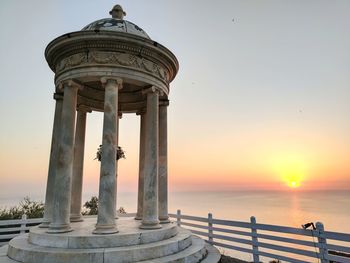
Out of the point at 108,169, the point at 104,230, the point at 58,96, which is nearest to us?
the point at 104,230

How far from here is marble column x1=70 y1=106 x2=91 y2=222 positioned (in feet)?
37.5

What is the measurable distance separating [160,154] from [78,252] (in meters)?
5.13

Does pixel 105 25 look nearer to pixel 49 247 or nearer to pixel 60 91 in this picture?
pixel 60 91

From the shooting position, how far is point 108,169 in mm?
8172

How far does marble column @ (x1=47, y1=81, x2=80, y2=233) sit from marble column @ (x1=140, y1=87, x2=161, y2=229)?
8.60ft

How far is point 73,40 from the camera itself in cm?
877

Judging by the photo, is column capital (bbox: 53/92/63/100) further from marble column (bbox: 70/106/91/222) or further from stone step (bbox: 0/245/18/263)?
stone step (bbox: 0/245/18/263)

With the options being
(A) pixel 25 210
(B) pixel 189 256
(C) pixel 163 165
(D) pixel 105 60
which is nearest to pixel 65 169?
(C) pixel 163 165

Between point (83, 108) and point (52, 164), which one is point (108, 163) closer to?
point (52, 164)

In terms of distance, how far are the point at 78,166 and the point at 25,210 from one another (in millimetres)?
10132

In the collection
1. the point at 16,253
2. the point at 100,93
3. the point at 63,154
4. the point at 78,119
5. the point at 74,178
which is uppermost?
the point at 100,93

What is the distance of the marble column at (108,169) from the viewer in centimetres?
784

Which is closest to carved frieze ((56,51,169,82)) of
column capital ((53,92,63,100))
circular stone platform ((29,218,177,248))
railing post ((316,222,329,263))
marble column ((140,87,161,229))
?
marble column ((140,87,161,229))

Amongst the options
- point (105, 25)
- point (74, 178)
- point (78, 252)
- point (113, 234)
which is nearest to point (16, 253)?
point (78, 252)
